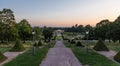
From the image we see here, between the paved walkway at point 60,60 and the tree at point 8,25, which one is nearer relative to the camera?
the paved walkway at point 60,60

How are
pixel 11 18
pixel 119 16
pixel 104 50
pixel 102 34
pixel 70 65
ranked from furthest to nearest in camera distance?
pixel 102 34 < pixel 119 16 < pixel 11 18 < pixel 104 50 < pixel 70 65

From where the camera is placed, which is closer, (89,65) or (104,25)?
(89,65)

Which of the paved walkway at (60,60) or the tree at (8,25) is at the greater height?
the tree at (8,25)

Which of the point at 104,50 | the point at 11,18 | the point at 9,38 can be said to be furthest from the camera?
the point at 11,18

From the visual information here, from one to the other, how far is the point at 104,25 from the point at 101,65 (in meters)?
64.9

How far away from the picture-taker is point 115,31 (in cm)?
6800

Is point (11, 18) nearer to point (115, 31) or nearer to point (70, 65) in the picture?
point (115, 31)

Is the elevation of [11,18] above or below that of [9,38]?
above

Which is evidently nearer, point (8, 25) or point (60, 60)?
point (60, 60)

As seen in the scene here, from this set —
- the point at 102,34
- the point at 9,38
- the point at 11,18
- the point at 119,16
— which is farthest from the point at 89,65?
the point at 102,34

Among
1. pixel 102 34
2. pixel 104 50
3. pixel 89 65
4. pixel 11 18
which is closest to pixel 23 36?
pixel 11 18

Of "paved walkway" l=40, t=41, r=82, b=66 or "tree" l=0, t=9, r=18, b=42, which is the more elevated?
"tree" l=0, t=9, r=18, b=42

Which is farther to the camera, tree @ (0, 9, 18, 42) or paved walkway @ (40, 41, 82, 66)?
tree @ (0, 9, 18, 42)

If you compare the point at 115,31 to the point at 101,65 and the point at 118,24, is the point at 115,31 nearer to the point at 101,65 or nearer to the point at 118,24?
the point at 118,24
